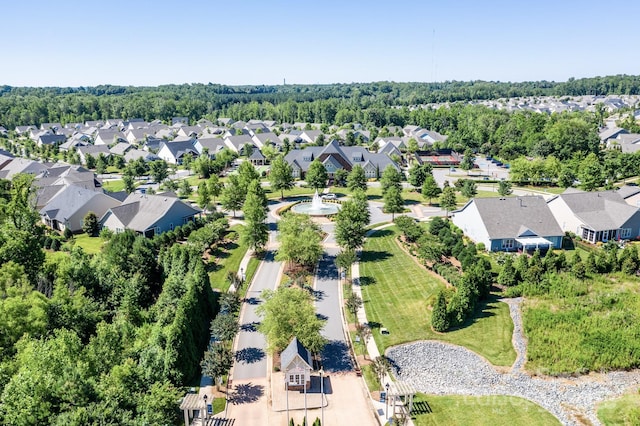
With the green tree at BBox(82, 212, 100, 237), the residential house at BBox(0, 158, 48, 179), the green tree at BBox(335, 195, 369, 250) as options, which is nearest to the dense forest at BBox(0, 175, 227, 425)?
the green tree at BBox(82, 212, 100, 237)

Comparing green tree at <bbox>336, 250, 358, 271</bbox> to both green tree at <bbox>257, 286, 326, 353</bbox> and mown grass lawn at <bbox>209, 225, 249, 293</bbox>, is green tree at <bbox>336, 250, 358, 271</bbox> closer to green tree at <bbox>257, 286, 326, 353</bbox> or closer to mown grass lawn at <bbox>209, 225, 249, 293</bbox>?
mown grass lawn at <bbox>209, 225, 249, 293</bbox>

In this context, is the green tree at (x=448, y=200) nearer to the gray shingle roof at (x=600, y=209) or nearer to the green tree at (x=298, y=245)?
the gray shingle roof at (x=600, y=209)

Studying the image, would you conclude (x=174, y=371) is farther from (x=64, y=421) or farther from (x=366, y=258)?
(x=366, y=258)

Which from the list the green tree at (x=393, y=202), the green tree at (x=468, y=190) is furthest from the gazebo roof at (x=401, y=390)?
the green tree at (x=468, y=190)

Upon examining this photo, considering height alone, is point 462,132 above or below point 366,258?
above

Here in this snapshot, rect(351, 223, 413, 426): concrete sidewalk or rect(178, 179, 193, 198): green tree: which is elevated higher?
rect(178, 179, 193, 198): green tree

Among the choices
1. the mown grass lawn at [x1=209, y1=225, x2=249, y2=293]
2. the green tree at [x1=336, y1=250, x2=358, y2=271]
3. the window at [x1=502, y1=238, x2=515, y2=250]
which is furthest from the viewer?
the window at [x1=502, y1=238, x2=515, y2=250]

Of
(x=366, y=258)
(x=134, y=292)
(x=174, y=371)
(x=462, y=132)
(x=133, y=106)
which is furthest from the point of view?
(x=133, y=106)

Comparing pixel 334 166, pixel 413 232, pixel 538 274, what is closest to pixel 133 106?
pixel 334 166
